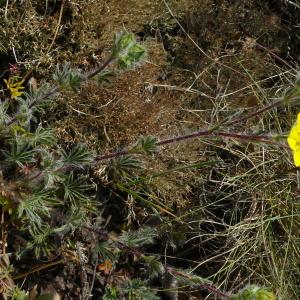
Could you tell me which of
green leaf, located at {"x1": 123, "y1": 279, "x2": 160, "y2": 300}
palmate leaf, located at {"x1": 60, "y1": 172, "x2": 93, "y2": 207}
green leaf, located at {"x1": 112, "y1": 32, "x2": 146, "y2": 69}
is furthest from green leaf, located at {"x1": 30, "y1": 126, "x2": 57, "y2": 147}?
green leaf, located at {"x1": 123, "y1": 279, "x2": 160, "y2": 300}

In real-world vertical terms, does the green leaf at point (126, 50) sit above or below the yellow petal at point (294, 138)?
above

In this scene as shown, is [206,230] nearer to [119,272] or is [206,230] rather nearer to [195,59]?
→ [119,272]

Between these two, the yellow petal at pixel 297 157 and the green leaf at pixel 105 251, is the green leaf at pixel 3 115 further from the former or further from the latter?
the yellow petal at pixel 297 157

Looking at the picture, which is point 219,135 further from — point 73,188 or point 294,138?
point 73,188

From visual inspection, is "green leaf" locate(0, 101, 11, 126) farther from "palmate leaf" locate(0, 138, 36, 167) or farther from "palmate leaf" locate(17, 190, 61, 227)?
"palmate leaf" locate(17, 190, 61, 227)

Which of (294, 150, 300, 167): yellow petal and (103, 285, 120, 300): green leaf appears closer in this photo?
(294, 150, 300, 167): yellow petal

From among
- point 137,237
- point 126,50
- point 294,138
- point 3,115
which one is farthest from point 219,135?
point 3,115

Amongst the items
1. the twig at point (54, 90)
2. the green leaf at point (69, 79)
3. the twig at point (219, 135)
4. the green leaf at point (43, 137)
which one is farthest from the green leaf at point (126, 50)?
the green leaf at point (43, 137)

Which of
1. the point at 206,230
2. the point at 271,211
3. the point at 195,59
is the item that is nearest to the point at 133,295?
the point at 206,230

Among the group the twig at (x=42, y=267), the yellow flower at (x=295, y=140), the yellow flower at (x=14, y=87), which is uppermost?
the yellow flower at (x=14, y=87)

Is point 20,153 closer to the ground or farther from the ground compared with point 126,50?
closer to the ground

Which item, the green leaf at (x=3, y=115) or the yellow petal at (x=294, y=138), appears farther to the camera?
the green leaf at (x=3, y=115)

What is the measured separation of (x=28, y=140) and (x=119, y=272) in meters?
0.88

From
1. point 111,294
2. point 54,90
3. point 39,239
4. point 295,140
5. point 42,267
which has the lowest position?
point 111,294
